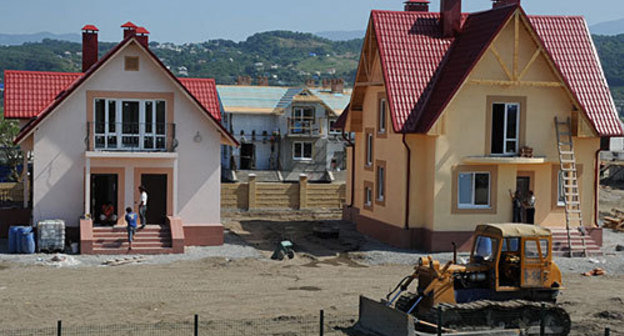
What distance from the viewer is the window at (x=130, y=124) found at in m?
31.3

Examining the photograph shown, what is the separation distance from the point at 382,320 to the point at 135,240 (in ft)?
46.1

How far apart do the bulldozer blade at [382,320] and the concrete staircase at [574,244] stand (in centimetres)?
1388

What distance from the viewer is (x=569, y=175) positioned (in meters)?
31.9

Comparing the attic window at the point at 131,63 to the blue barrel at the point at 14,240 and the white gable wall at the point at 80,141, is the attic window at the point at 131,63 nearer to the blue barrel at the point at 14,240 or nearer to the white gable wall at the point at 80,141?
the white gable wall at the point at 80,141

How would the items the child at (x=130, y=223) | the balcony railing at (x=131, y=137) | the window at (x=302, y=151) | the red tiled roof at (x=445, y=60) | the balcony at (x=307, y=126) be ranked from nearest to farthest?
1. the child at (x=130, y=223)
2. the balcony railing at (x=131, y=137)
3. the red tiled roof at (x=445, y=60)
4. the balcony at (x=307, y=126)
5. the window at (x=302, y=151)

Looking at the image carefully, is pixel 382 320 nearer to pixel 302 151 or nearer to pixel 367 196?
pixel 367 196

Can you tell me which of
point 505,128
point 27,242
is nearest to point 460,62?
point 505,128

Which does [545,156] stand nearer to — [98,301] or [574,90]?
[574,90]

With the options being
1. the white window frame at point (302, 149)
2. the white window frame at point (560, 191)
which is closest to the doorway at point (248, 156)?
the white window frame at point (302, 149)

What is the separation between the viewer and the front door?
32.1m

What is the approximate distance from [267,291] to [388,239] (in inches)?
388

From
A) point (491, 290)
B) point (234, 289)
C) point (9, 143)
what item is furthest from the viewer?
point (9, 143)

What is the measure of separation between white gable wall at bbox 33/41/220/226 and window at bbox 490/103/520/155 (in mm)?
10355

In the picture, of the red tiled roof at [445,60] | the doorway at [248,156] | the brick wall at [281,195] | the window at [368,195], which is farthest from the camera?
the doorway at [248,156]
